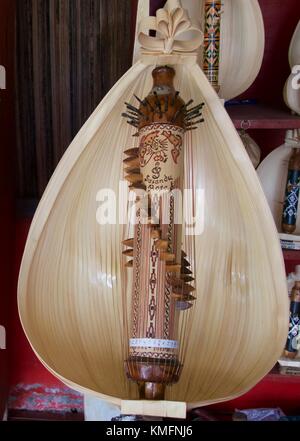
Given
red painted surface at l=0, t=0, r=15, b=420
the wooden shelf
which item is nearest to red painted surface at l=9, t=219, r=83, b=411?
red painted surface at l=0, t=0, r=15, b=420

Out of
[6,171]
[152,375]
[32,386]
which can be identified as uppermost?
[6,171]

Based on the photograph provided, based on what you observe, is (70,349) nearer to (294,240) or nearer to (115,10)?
(294,240)

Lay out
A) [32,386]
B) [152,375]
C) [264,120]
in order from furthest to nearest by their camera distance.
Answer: [32,386] < [264,120] < [152,375]

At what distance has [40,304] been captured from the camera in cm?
73

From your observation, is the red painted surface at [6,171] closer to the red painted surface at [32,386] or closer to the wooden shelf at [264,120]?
the red painted surface at [32,386]

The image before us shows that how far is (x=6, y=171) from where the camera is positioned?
1032 mm

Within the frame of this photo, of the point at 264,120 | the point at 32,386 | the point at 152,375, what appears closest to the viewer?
the point at 152,375

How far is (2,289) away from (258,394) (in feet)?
2.59

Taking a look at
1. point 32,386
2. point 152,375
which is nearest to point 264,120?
point 152,375

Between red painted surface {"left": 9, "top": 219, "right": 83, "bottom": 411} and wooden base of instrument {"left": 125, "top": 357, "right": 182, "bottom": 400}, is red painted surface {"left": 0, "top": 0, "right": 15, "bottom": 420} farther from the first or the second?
wooden base of instrument {"left": 125, "top": 357, "right": 182, "bottom": 400}

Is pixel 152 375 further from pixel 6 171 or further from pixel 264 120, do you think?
pixel 6 171

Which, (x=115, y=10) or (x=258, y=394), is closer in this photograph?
(x=115, y=10)
